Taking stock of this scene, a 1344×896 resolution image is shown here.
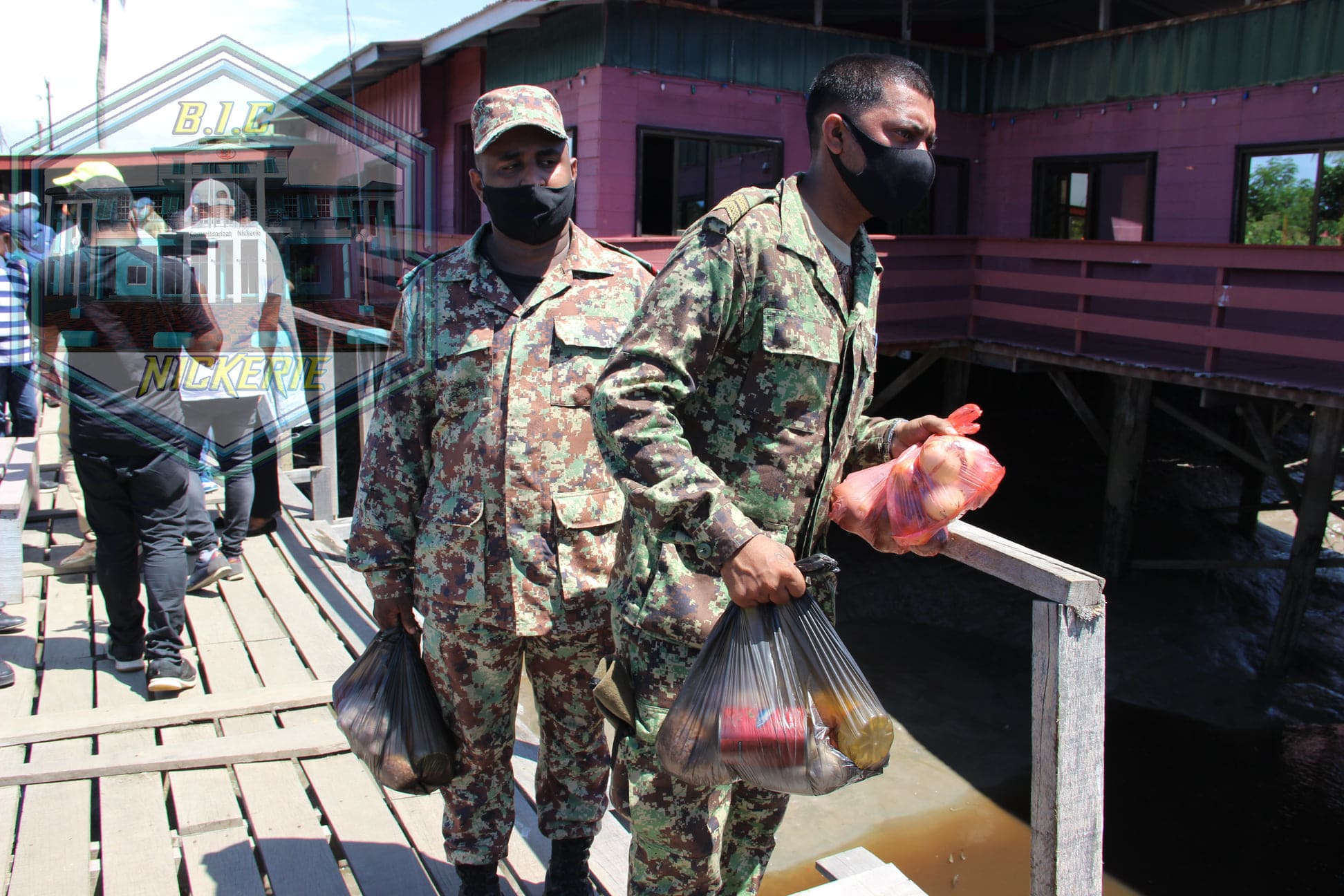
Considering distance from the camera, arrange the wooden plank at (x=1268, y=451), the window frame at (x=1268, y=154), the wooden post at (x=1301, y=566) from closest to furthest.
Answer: the wooden post at (x=1301, y=566) → the wooden plank at (x=1268, y=451) → the window frame at (x=1268, y=154)

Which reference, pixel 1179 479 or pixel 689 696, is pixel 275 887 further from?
pixel 1179 479

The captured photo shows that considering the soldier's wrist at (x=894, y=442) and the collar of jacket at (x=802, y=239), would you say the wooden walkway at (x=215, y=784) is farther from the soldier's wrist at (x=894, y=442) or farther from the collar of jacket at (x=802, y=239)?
the collar of jacket at (x=802, y=239)

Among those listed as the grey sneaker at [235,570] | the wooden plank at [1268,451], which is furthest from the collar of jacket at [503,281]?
the wooden plank at [1268,451]

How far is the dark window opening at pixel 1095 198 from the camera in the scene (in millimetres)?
10797

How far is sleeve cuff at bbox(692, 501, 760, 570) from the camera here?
1703 millimetres

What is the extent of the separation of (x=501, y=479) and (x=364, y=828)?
127cm

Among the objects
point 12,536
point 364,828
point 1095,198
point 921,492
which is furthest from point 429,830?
point 1095,198

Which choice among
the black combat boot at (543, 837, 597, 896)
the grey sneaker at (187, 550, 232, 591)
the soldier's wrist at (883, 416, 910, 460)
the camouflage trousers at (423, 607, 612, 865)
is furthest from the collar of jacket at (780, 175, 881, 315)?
the grey sneaker at (187, 550, 232, 591)

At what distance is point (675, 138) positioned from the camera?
10234 millimetres

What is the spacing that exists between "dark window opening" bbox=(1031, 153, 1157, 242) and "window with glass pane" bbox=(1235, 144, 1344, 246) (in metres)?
0.95

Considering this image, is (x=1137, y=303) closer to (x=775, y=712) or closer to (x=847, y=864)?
(x=847, y=864)

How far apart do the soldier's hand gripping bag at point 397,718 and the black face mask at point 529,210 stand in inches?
38.8

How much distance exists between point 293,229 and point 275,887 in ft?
22.3

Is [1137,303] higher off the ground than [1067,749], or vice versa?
[1137,303]
